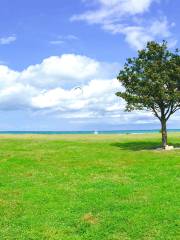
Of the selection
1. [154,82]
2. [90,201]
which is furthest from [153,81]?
[90,201]

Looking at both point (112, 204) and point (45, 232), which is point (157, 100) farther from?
point (45, 232)

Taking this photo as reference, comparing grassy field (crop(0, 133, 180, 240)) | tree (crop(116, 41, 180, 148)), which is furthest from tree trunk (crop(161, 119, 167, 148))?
grassy field (crop(0, 133, 180, 240))

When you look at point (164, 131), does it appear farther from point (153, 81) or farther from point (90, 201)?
point (90, 201)

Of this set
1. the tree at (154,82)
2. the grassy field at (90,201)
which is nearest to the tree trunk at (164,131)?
the tree at (154,82)

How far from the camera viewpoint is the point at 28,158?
2194 inches

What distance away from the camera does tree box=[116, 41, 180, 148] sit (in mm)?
73188

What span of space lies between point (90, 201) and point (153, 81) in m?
46.6

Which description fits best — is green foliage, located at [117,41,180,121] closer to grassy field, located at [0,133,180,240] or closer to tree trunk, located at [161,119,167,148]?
tree trunk, located at [161,119,167,148]

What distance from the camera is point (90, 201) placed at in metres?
29.8

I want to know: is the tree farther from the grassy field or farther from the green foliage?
the grassy field

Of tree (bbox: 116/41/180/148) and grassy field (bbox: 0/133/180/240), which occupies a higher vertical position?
tree (bbox: 116/41/180/148)

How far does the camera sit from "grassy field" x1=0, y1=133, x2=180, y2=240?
23.5 meters

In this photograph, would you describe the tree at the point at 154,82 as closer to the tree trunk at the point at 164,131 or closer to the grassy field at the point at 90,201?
the tree trunk at the point at 164,131

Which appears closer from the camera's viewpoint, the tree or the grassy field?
the grassy field
